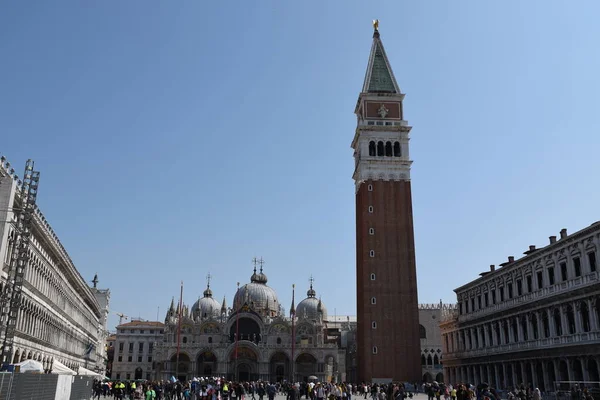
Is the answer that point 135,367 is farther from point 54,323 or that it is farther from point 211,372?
point 54,323

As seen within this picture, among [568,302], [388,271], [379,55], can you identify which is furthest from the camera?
[379,55]

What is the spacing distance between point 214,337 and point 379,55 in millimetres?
46431

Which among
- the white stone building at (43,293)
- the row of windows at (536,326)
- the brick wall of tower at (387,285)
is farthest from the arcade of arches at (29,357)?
the row of windows at (536,326)

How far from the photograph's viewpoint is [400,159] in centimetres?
6309

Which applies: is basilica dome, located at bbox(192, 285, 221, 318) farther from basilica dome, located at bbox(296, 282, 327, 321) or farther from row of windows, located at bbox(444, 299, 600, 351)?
row of windows, located at bbox(444, 299, 600, 351)

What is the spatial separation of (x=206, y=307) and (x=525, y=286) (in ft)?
225

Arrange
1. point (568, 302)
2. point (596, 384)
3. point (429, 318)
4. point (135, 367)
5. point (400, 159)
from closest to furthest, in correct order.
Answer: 1. point (596, 384)
2. point (568, 302)
3. point (400, 159)
4. point (429, 318)
5. point (135, 367)

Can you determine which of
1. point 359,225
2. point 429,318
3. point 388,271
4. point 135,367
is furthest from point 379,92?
point 135,367

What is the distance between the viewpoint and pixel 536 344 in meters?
39.2

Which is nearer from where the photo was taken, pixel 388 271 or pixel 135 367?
pixel 388 271

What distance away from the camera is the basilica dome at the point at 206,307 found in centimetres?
9881

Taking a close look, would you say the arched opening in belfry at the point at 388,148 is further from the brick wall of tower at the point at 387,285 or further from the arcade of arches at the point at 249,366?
the arcade of arches at the point at 249,366

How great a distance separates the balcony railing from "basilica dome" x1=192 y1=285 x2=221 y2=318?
178 feet

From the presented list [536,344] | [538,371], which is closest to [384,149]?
[536,344]
